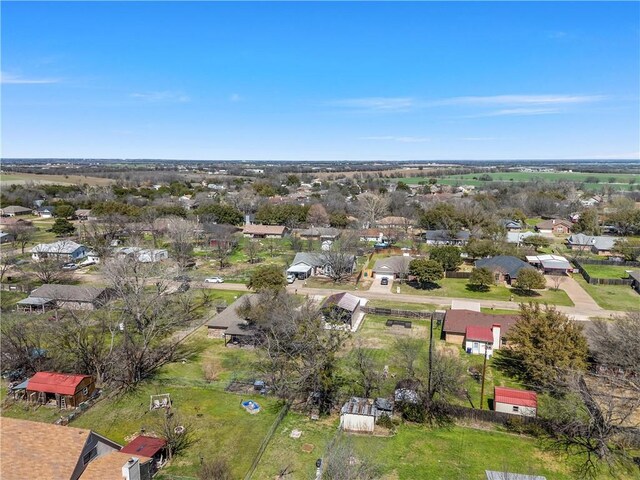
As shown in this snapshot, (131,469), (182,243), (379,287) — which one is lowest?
(379,287)

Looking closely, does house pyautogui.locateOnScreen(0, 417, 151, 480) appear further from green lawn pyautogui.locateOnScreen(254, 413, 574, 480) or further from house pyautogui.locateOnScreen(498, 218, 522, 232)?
house pyautogui.locateOnScreen(498, 218, 522, 232)

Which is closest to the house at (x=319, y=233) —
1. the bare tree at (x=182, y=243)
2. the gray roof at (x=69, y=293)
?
the bare tree at (x=182, y=243)

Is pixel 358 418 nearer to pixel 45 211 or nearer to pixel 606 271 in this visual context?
pixel 606 271

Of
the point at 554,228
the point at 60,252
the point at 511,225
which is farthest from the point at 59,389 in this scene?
the point at 554,228

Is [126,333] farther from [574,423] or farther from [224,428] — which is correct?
[574,423]

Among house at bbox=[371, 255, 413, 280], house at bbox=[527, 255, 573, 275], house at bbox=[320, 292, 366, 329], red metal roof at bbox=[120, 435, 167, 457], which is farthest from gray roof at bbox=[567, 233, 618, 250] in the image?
red metal roof at bbox=[120, 435, 167, 457]

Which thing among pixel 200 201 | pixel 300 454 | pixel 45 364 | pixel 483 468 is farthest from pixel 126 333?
pixel 200 201

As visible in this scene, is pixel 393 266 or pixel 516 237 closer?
pixel 393 266

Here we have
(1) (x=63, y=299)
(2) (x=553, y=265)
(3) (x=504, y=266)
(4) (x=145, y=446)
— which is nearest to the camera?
(4) (x=145, y=446)
